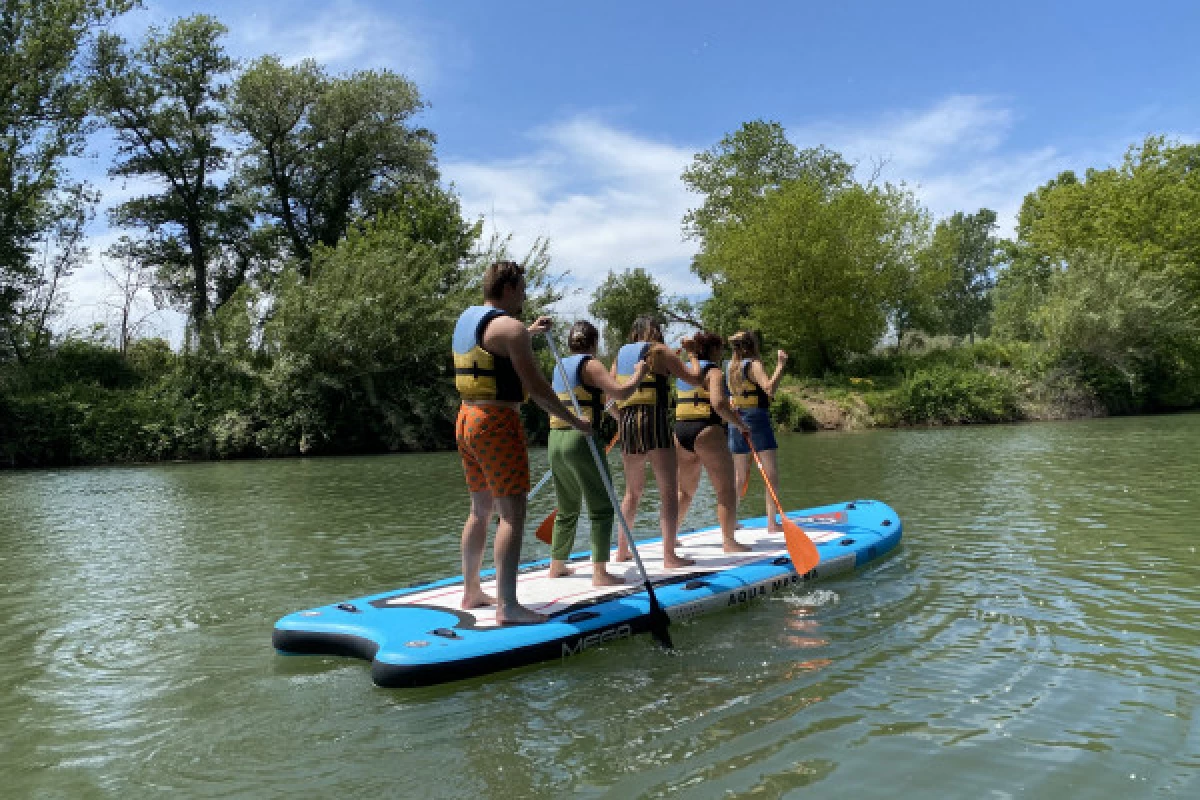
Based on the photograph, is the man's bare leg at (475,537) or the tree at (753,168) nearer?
the man's bare leg at (475,537)

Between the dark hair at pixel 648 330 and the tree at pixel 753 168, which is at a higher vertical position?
the tree at pixel 753 168

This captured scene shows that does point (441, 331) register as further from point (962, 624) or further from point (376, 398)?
point (962, 624)

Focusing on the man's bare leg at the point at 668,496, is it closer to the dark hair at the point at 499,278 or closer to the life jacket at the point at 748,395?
the life jacket at the point at 748,395

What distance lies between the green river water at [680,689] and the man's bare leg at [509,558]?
1.42ft

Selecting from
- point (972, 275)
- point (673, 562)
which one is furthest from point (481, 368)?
point (972, 275)

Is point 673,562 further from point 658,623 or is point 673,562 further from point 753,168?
point 753,168

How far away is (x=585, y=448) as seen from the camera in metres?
6.34

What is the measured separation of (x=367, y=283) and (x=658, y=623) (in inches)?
968

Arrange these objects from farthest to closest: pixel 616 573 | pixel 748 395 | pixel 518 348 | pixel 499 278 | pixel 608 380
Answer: pixel 748 395 < pixel 616 573 < pixel 608 380 < pixel 499 278 < pixel 518 348

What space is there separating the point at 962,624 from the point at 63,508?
15051mm

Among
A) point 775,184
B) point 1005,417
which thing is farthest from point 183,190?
point 1005,417

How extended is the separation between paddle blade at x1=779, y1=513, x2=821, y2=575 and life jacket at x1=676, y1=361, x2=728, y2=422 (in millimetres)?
1176

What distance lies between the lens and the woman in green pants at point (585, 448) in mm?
6348

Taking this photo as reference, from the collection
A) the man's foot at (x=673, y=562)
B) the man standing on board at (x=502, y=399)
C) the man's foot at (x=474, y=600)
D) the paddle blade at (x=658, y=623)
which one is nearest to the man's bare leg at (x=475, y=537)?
the man's foot at (x=474, y=600)
